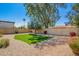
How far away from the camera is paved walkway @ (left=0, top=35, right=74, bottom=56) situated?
2.79 metres

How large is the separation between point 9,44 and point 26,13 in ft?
1.40

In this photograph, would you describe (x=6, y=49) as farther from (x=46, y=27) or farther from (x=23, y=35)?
(x=46, y=27)

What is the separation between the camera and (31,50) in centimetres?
281

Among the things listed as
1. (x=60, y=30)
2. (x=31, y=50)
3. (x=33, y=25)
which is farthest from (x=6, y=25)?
(x=60, y=30)

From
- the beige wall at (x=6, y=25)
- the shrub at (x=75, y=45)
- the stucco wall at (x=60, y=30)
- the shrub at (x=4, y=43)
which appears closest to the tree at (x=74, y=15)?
the stucco wall at (x=60, y=30)

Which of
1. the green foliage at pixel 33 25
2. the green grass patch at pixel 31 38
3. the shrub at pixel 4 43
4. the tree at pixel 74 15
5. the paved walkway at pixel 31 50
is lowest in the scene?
the paved walkway at pixel 31 50

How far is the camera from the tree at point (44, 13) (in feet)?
9.26

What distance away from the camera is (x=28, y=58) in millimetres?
2779

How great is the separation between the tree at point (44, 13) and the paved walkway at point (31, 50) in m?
0.29

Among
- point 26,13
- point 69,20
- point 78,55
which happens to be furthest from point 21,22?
point 78,55

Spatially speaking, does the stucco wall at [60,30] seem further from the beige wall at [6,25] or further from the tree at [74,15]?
the beige wall at [6,25]

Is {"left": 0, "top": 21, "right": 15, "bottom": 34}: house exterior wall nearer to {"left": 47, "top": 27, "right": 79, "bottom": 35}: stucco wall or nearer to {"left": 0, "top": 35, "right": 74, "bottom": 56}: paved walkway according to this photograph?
{"left": 0, "top": 35, "right": 74, "bottom": 56}: paved walkway

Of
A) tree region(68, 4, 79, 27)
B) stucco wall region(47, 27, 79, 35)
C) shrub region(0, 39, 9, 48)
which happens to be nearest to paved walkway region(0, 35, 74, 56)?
shrub region(0, 39, 9, 48)

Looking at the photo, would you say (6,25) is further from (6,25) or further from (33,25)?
(33,25)
